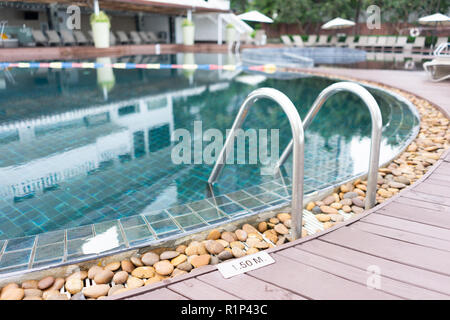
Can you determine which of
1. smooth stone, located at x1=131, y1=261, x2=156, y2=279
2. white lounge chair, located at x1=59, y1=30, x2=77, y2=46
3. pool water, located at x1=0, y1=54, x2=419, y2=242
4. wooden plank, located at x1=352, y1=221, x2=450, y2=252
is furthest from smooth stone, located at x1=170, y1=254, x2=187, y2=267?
white lounge chair, located at x1=59, y1=30, x2=77, y2=46

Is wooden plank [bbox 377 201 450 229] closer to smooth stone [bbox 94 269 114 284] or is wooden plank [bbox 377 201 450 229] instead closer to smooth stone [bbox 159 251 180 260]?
smooth stone [bbox 159 251 180 260]

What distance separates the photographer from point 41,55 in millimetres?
14711

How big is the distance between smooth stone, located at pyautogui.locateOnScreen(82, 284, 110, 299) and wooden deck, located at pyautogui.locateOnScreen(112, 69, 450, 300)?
1.12ft

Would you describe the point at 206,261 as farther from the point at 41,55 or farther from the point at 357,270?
the point at 41,55

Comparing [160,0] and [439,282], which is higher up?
[160,0]

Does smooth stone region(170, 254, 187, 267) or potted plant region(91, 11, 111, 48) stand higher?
potted plant region(91, 11, 111, 48)

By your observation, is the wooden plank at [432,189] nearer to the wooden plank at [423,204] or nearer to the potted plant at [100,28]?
the wooden plank at [423,204]

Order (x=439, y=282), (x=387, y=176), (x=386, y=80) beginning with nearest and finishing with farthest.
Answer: (x=439, y=282) → (x=387, y=176) → (x=386, y=80)

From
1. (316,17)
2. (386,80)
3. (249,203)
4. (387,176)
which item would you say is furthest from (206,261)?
(316,17)

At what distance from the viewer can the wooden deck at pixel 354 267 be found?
1.39 m

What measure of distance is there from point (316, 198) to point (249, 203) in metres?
0.55

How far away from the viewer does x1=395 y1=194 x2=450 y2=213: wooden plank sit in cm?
212
